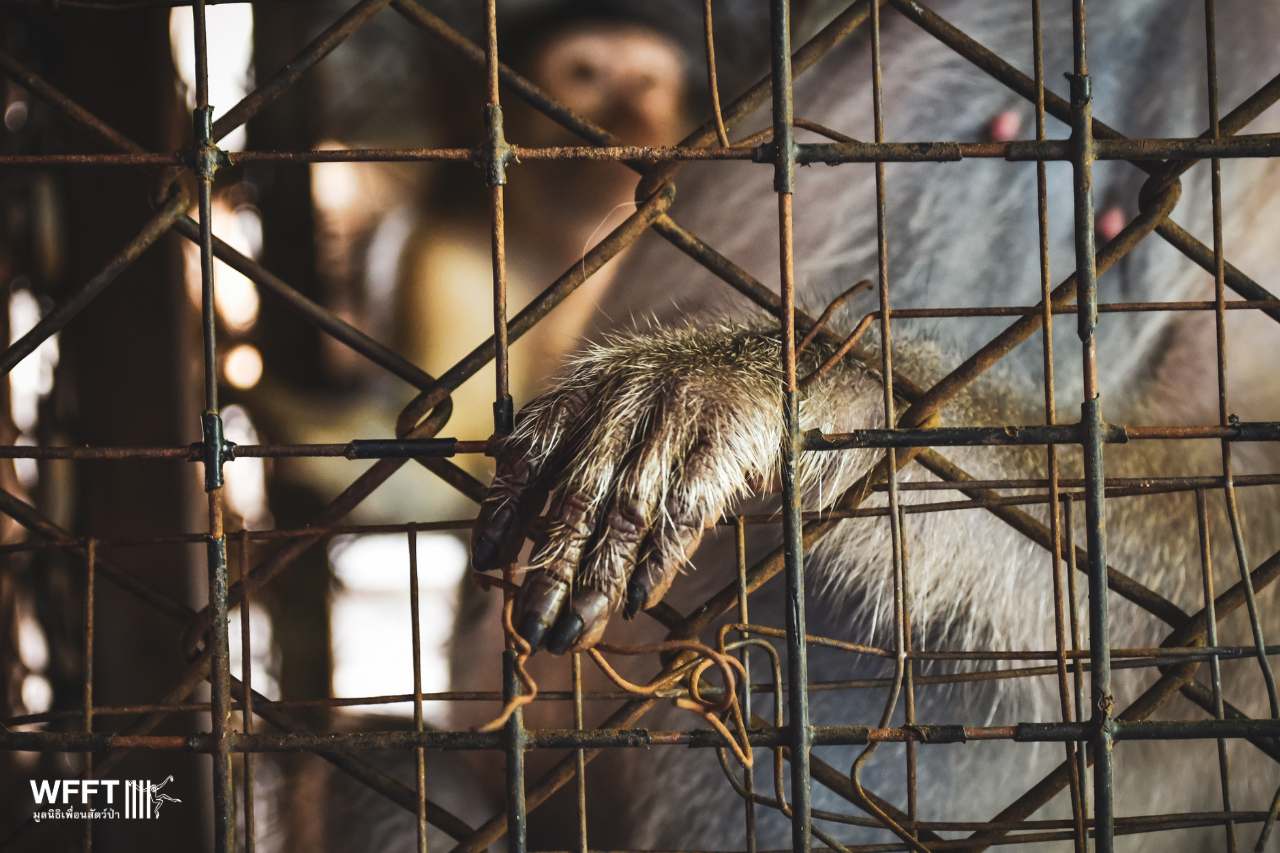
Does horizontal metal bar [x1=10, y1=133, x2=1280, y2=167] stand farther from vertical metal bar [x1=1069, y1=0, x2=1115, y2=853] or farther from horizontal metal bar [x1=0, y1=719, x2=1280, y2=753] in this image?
horizontal metal bar [x1=0, y1=719, x2=1280, y2=753]

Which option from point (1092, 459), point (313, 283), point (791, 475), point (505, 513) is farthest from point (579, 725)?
point (313, 283)

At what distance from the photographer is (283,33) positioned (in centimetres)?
246

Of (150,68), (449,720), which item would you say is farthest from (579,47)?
(449,720)

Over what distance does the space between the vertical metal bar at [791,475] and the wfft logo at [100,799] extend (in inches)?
49.6

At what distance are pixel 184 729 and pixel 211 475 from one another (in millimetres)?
1309

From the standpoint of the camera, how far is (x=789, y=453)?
1.47 meters

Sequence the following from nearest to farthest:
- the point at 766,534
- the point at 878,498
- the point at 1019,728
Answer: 1. the point at 1019,728
2. the point at 878,498
3. the point at 766,534

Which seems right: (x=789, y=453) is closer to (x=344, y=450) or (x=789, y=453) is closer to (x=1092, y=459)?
(x=1092, y=459)

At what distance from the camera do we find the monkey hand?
143 centimetres

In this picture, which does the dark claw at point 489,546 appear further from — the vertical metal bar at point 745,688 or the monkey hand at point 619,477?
the vertical metal bar at point 745,688

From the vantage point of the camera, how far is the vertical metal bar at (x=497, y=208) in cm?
147

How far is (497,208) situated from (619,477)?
421mm

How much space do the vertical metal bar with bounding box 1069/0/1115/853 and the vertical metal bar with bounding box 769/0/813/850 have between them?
399 millimetres

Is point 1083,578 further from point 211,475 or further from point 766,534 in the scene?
point 211,475
